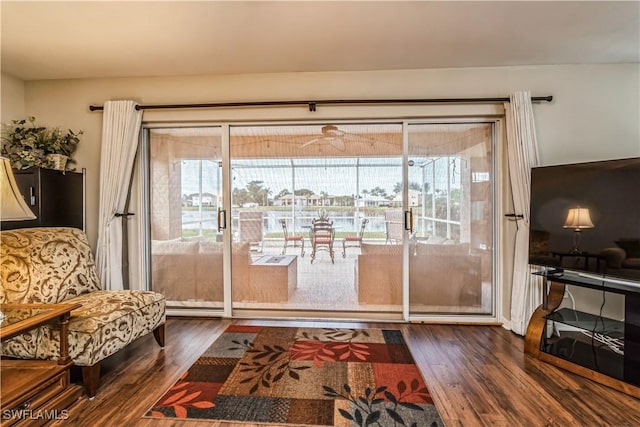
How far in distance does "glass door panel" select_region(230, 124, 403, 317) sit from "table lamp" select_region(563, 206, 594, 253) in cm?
137

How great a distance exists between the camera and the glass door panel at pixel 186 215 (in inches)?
131

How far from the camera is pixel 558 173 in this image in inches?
95.0

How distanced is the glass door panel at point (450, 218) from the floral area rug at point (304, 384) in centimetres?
80

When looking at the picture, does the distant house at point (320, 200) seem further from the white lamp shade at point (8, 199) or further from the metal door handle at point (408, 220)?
the white lamp shade at point (8, 199)

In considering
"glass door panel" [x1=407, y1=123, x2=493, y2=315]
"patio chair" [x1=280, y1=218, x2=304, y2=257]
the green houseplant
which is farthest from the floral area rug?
the green houseplant

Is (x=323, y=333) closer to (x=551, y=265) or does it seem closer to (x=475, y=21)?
(x=551, y=265)

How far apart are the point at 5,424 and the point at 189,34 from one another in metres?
2.65

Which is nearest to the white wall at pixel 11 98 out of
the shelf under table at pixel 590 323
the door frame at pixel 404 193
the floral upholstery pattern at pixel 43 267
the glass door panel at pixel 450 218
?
the door frame at pixel 404 193

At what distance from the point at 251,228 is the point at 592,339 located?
123 inches

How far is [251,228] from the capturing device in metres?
3.32

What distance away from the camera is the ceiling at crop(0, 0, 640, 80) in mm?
2090

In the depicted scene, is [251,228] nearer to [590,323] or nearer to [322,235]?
[322,235]

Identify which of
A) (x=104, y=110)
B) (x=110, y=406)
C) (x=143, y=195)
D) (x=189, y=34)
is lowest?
(x=110, y=406)

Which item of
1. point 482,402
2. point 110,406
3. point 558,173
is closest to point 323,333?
point 482,402
